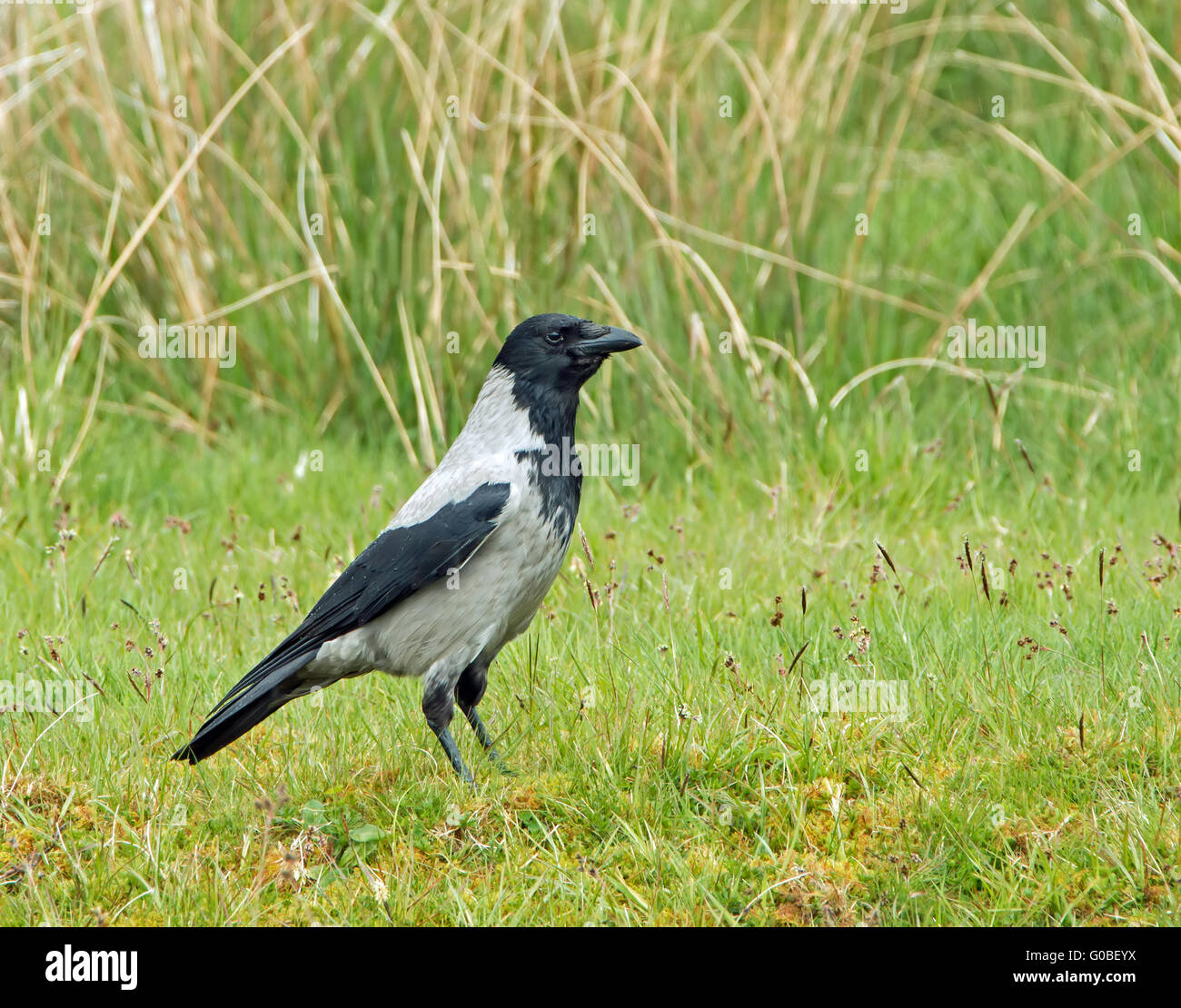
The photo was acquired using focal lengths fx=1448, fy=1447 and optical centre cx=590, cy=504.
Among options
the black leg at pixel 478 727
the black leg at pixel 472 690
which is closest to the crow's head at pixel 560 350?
the black leg at pixel 472 690

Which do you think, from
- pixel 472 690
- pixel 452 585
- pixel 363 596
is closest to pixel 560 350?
pixel 452 585

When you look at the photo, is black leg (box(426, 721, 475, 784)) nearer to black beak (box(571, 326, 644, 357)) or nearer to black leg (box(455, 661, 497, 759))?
black leg (box(455, 661, 497, 759))

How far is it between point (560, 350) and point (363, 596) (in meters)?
0.98

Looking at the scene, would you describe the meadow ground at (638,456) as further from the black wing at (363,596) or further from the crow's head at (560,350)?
the crow's head at (560,350)

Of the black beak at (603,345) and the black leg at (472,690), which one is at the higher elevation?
the black beak at (603,345)

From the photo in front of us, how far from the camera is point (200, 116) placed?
7652 millimetres

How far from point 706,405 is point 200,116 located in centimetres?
316

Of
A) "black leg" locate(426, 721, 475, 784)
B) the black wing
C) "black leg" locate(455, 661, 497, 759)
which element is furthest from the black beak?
"black leg" locate(426, 721, 475, 784)

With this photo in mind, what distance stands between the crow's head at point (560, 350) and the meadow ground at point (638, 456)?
2.43ft

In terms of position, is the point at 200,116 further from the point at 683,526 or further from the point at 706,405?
the point at 683,526

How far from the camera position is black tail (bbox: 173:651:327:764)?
13.3 feet

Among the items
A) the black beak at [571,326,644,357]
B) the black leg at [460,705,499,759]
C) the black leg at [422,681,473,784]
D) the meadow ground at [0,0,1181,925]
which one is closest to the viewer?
the meadow ground at [0,0,1181,925]

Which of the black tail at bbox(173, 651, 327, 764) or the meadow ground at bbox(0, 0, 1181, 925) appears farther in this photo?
the black tail at bbox(173, 651, 327, 764)

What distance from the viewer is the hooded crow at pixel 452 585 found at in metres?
4.13
